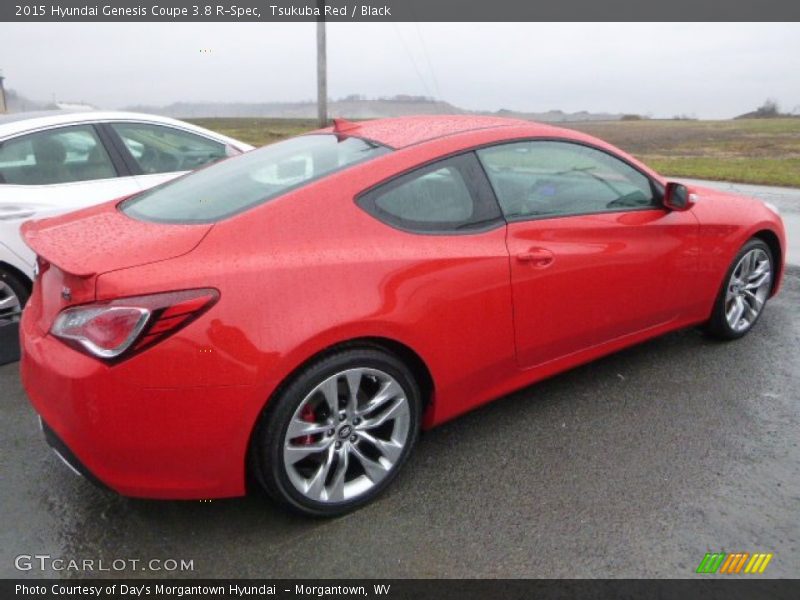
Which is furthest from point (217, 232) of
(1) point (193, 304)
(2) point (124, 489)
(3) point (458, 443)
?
(3) point (458, 443)

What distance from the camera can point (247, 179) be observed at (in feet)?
9.82

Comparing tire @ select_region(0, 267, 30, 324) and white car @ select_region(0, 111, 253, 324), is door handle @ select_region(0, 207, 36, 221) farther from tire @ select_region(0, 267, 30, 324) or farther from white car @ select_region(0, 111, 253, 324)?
tire @ select_region(0, 267, 30, 324)

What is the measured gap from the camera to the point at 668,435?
317cm

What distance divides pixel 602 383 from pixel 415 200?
1.63 m

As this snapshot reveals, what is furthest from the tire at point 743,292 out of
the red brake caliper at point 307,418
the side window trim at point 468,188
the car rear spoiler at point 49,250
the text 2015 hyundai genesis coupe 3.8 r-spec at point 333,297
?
the car rear spoiler at point 49,250

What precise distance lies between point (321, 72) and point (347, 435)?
10.2 meters

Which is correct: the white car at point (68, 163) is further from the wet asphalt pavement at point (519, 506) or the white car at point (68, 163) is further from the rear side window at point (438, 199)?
the rear side window at point (438, 199)

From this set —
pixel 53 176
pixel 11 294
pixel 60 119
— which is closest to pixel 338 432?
pixel 11 294

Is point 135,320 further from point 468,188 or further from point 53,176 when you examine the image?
point 53,176

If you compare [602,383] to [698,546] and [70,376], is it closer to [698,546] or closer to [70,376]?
[698,546]

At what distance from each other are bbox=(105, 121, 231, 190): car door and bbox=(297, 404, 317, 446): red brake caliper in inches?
114

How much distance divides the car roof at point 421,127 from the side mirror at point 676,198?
2.27 feet

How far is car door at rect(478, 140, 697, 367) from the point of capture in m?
3.04

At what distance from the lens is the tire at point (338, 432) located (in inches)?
94.3
